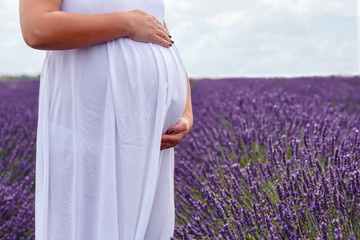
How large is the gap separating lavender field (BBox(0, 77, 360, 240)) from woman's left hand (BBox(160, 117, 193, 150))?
0.40 meters

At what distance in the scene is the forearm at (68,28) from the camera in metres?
1.22

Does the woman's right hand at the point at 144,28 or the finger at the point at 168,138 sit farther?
the finger at the point at 168,138

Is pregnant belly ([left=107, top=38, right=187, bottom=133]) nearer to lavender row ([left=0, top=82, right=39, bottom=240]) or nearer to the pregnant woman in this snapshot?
the pregnant woman

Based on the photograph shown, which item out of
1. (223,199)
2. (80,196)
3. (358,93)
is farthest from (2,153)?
(358,93)

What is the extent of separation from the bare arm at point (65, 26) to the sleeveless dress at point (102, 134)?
0.22 feet

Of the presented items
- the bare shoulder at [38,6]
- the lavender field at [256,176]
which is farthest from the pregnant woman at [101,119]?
the lavender field at [256,176]

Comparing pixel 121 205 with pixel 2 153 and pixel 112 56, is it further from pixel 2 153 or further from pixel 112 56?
pixel 2 153

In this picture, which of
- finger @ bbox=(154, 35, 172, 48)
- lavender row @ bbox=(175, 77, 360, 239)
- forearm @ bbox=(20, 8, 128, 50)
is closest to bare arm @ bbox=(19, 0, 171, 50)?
forearm @ bbox=(20, 8, 128, 50)

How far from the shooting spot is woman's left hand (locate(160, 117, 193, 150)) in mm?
1457

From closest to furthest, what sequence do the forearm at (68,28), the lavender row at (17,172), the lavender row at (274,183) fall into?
1. the forearm at (68,28)
2. the lavender row at (274,183)
3. the lavender row at (17,172)

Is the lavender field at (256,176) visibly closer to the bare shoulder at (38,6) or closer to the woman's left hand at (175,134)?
the woman's left hand at (175,134)

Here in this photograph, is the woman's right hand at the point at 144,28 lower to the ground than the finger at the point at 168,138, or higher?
higher

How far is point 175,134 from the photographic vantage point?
1508 millimetres

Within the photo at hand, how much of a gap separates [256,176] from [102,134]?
1.20 meters
